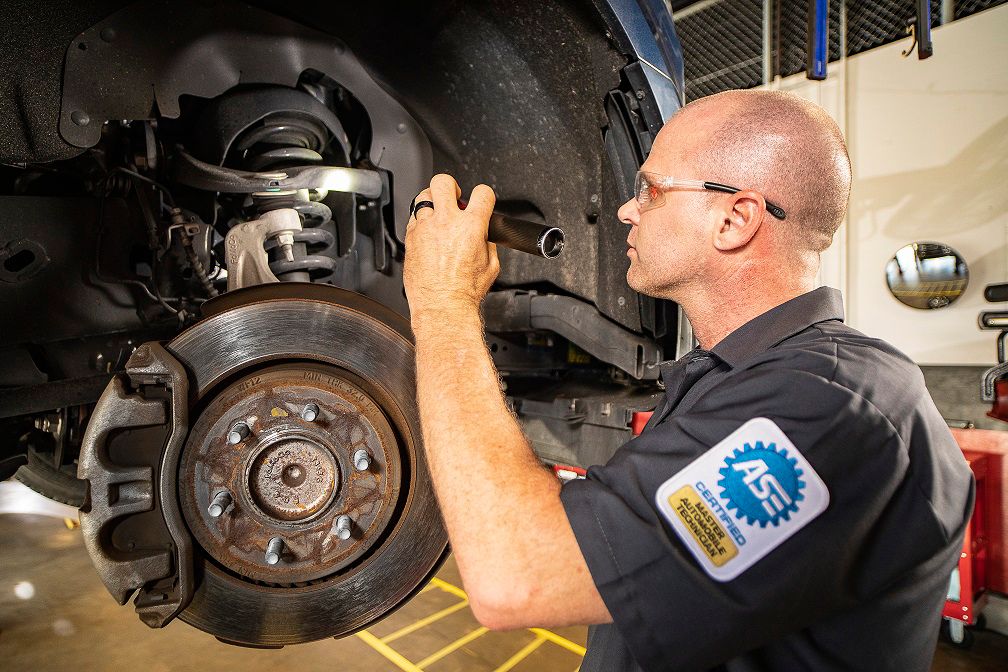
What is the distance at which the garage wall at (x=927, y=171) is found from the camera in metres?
2.54

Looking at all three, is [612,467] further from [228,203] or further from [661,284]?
[228,203]

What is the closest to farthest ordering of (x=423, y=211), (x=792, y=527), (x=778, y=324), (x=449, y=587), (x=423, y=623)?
(x=792, y=527), (x=778, y=324), (x=423, y=211), (x=423, y=623), (x=449, y=587)

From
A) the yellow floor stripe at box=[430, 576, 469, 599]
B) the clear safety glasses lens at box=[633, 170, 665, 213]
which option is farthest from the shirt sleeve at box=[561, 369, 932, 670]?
the yellow floor stripe at box=[430, 576, 469, 599]

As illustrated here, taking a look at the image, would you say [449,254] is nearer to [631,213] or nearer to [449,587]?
[631,213]

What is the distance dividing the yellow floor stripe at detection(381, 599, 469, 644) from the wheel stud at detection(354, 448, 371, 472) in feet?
3.78

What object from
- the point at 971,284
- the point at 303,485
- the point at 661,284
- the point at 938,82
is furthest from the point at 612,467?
the point at 938,82

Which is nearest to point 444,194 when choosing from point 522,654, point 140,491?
point 140,491

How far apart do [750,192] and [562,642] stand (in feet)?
5.04

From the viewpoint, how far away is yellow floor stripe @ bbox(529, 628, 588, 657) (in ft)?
5.91

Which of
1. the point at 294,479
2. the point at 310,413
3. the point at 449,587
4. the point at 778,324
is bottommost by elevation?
the point at 449,587

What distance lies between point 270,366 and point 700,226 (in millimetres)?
698

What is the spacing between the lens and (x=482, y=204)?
2.76ft

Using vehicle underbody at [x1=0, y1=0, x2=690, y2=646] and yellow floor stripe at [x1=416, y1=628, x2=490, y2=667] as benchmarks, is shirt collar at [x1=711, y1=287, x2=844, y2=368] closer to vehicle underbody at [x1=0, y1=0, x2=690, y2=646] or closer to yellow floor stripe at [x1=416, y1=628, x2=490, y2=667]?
vehicle underbody at [x1=0, y1=0, x2=690, y2=646]

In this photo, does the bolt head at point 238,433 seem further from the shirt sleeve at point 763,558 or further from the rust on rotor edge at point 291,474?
the shirt sleeve at point 763,558
